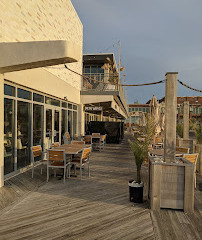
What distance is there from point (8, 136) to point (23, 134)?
3.04ft

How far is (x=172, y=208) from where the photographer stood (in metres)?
3.86

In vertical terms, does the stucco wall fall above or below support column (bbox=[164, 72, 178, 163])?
above

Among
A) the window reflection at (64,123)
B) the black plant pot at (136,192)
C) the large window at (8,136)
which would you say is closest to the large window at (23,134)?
the large window at (8,136)

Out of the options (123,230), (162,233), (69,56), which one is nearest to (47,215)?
(123,230)

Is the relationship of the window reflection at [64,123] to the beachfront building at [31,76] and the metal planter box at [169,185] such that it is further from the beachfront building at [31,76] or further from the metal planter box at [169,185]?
the metal planter box at [169,185]

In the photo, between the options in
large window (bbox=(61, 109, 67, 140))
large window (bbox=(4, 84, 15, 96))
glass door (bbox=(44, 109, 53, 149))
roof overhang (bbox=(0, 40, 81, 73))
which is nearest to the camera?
roof overhang (bbox=(0, 40, 81, 73))

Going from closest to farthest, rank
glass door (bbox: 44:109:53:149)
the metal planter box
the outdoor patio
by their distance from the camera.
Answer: the outdoor patio → the metal planter box → glass door (bbox: 44:109:53:149)

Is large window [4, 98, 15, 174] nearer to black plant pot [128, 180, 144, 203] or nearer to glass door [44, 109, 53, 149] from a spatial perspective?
glass door [44, 109, 53, 149]

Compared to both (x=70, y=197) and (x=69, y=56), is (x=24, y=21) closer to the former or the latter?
(x=69, y=56)

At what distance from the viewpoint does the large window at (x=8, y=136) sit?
18.6 ft

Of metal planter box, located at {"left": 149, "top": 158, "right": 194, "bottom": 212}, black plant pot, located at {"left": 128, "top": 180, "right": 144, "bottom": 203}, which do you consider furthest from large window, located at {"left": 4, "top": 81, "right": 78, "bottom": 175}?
metal planter box, located at {"left": 149, "top": 158, "right": 194, "bottom": 212}

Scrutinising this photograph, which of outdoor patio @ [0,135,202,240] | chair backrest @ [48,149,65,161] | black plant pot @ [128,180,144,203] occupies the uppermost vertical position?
chair backrest @ [48,149,65,161]

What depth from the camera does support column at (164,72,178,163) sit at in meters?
4.07

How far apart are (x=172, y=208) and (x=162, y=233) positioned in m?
0.93
